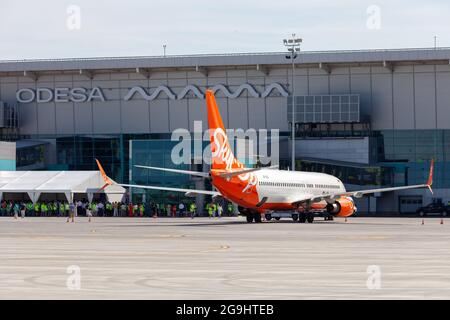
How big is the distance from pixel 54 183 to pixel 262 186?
33.6m

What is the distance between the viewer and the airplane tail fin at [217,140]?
68000mm

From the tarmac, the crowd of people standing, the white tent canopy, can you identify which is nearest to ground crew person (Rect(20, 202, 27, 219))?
the crowd of people standing

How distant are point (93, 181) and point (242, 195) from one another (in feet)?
116

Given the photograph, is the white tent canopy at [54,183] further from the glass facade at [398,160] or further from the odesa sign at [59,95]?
the glass facade at [398,160]

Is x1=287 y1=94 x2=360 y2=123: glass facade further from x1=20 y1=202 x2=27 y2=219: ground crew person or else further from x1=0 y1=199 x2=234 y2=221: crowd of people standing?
x1=20 y1=202 x2=27 y2=219: ground crew person

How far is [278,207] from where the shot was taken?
76.9 m

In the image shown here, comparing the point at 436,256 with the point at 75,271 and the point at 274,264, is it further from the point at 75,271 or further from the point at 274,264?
the point at 75,271

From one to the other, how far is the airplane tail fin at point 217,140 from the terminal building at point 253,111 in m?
33.3

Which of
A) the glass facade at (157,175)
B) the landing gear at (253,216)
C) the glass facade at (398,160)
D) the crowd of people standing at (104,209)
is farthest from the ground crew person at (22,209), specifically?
the glass facade at (398,160)

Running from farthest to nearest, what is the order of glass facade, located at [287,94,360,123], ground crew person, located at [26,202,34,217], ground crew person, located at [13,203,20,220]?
glass facade, located at [287,94,360,123], ground crew person, located at [26,202,34,217], ground crew person, located at [13,203,20,220]

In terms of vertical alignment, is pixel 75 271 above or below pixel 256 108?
below

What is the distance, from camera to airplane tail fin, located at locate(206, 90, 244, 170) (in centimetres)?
6800

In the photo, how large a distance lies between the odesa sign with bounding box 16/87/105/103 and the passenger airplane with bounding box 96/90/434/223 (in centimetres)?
4471
